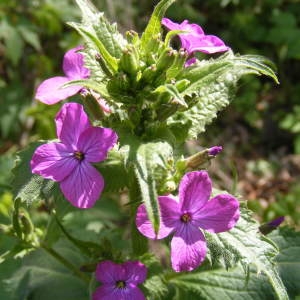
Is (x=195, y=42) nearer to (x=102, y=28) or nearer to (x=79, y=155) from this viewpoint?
(x=102, y=28)

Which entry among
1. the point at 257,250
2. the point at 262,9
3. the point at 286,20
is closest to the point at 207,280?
the point at 257,250

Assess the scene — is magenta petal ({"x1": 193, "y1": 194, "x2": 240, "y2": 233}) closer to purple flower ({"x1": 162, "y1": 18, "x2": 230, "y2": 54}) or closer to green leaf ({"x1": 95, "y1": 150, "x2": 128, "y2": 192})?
green leaf ({"x1": 95, "y1": 150, "x2": 128, "y2": 192})

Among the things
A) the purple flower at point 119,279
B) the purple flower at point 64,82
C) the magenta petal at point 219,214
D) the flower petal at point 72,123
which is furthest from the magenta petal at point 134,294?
the purple flower at point 64,82

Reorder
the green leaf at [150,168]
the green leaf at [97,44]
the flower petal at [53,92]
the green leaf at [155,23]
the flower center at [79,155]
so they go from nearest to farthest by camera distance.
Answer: the green leaf at [150,168]
the green leaf at [97,44]
the green leaf at [155,23]
the flower center at [79,155]
the flower petal at [53,92]

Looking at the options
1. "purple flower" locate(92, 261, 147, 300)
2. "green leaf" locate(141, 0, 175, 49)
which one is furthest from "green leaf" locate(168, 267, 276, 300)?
"green leaf" locate(141, 0, 175, 49)

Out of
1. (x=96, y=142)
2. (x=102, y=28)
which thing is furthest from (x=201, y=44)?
(x=96, y=142)

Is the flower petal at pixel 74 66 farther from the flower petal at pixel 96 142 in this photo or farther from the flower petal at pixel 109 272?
the flower petal at pixel 109 272

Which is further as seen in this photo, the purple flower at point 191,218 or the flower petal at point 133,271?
the flower petal at point 133,271
